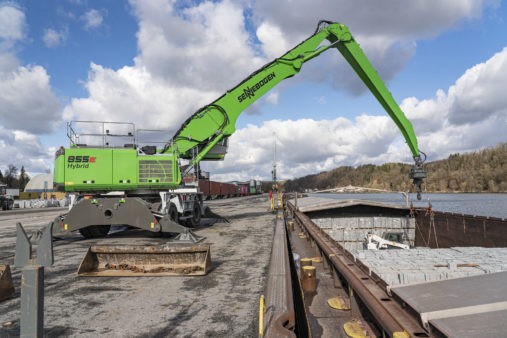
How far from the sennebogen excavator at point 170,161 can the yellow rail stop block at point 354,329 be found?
5418 millimetres

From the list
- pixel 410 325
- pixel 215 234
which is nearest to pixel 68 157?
pixel 215 234

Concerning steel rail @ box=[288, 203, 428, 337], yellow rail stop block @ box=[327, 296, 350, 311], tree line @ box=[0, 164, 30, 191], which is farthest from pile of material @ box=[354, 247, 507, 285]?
tree line @ box=[0, 164, 30, 191]

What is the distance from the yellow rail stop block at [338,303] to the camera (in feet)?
13.6

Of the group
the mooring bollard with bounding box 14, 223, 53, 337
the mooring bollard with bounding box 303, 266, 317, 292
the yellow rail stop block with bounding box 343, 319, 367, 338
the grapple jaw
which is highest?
the grapple jaw

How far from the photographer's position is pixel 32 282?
2.43 meters

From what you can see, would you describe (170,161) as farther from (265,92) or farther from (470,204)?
(470,204)

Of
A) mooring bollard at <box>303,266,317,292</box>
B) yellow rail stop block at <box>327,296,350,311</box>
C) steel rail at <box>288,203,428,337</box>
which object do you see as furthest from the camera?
mooring bollard at <box>303,266,317,292</box>

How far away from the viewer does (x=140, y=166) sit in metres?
10.3

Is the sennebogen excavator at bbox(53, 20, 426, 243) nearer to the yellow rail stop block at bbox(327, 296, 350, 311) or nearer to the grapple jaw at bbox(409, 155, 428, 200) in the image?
the grapple jaw at bbox(409, 155, 428, 200)

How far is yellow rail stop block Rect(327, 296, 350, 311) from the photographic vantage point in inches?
163

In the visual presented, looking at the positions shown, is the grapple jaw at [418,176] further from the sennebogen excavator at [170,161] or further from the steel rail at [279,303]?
the steel rail at [279,303]

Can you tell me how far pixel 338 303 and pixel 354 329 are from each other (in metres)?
0.80

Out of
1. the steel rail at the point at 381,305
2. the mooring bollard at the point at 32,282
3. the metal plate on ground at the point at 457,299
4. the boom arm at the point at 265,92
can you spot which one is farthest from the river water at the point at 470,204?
the mooring bollard at the point at 32,282

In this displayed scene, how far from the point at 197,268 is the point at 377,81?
12.1m
